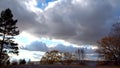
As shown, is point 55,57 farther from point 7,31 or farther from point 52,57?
point 7,31

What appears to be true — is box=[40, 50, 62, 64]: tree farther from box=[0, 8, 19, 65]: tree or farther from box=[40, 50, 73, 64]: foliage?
box=[0, 8, 19, 65]: tree

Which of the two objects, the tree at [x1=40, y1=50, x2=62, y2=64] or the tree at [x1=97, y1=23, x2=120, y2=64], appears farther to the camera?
the tree at [x1=40, y1=50, x2=62, y2=64]

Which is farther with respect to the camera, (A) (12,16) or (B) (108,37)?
(B) (108,37)

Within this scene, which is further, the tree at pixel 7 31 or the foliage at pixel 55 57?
the foliage at pixel 55 57

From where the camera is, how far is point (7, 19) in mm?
73188

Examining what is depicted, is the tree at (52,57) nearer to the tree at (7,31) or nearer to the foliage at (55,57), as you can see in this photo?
the foliage at (55,57)

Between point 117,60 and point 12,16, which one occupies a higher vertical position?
point 12,16

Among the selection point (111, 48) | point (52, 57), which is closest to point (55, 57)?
point (52, 57)

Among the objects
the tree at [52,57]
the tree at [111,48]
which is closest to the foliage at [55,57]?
the tree at [52,57]

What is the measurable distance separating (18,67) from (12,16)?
59.4ft

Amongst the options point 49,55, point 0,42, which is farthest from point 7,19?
point 49,55

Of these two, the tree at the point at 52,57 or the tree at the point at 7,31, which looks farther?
the tree at the point at 52,57

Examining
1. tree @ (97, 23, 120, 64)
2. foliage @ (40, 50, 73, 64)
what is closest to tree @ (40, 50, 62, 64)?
foliage @ (40, 50, 73, 64)

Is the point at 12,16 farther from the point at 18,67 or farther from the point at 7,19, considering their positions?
the point at 18,67
